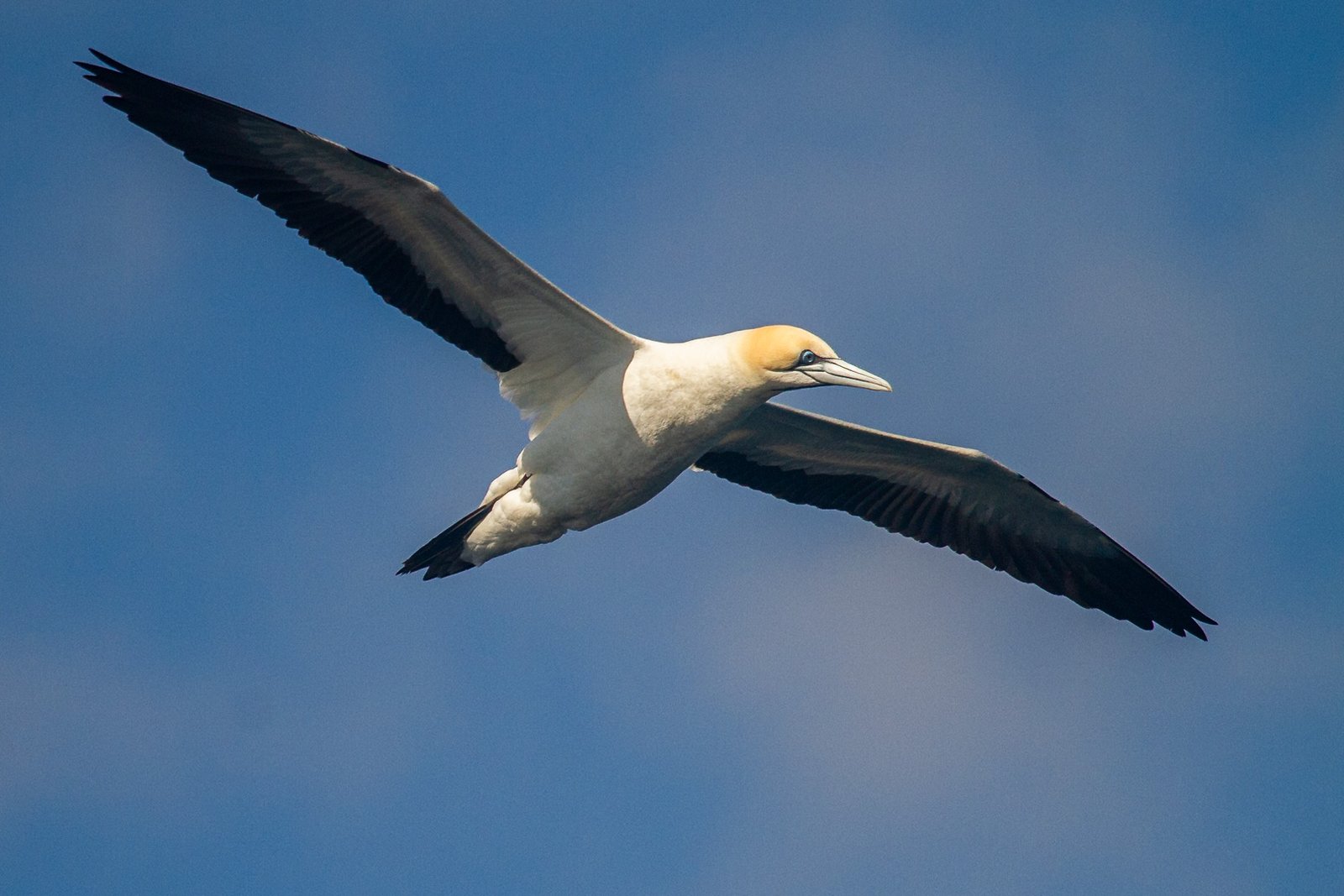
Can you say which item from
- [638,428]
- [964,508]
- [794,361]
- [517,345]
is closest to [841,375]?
[794,361]

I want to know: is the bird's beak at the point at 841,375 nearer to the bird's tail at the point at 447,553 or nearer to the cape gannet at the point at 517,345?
the cape gannet at the point at 517,345

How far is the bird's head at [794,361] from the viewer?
12812mm

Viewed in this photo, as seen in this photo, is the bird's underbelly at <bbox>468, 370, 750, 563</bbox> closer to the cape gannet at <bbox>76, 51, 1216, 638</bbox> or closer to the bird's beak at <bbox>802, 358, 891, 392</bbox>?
the cape gannet at <bbox>76, 51, 1216, 638</bbox>

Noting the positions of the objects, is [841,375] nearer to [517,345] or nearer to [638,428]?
[638,428]

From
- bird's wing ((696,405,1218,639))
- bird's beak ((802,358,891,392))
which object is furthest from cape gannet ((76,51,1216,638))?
bird's wing ((696,405,1218,639))

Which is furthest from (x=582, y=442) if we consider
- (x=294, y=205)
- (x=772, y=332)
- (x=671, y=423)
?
(x=294, y=205)

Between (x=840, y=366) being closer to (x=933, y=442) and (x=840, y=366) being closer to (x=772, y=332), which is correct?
(x=772, y=332)

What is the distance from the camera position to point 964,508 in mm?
15742

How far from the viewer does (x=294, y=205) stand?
1319 centimetres

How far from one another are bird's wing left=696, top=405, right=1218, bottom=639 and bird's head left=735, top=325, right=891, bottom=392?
214 centimetres

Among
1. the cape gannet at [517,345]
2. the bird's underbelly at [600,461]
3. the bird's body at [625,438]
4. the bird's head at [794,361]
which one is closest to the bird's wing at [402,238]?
the cape gannet at [517,345]

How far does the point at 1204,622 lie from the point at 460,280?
285 inches

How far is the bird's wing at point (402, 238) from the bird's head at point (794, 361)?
3.54ft

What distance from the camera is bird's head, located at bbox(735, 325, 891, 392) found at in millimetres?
12812
